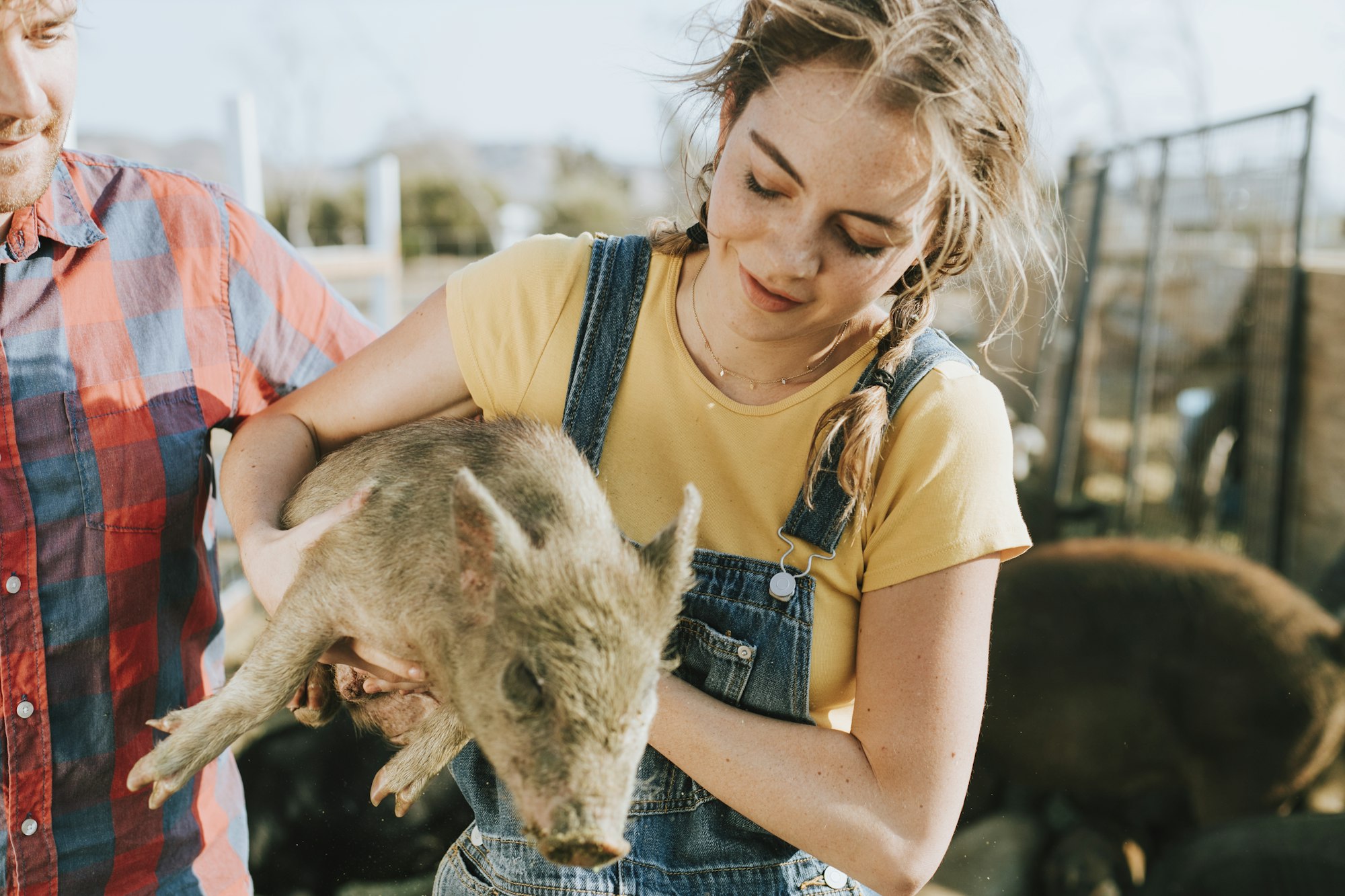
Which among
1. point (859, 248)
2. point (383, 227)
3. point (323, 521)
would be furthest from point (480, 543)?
point (383, 227)

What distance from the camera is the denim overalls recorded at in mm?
2100

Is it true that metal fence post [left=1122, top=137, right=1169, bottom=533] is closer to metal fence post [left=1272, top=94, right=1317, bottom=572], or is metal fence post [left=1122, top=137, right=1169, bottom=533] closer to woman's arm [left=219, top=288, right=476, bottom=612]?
metal fence post [left=1272, top=94, right=1317, bottom=572]

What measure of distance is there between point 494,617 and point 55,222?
1462 millimetres

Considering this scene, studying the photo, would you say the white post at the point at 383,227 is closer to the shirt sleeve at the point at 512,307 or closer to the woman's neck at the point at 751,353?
the shirt sleeve at the point at 512,307

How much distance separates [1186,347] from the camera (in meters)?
11.6

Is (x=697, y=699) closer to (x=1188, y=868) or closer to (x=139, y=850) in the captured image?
(x=139, y=850)

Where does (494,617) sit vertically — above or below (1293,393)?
below

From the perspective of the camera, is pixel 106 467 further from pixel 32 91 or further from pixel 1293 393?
pixel 1293 393

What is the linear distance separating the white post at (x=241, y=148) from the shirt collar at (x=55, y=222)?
9.78 ft

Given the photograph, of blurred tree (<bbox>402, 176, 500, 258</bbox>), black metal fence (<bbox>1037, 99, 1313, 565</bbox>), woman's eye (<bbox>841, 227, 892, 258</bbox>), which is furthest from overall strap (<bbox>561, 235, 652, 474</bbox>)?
blurred tree (<bbox>402, 176, 500, 258</bbox>)

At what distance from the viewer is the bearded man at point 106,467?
221 centimetres

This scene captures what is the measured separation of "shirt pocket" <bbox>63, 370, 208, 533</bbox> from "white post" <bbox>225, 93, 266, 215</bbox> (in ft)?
10.2

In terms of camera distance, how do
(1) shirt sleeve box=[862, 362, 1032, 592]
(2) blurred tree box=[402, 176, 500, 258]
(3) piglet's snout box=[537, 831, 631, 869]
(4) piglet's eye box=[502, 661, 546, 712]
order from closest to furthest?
(3) piglet's snout box=[537, 831, 631, 869] → (4) piglet's eye box=[502, 661, 546, 712] → (1) shirt sleeve box=[862, 362, 1032, 592] → (2) blurred tree box=[402, 176, 500, 258]

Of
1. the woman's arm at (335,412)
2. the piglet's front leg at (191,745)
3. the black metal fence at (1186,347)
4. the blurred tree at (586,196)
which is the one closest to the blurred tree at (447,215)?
the blurred tree at (586,196)
